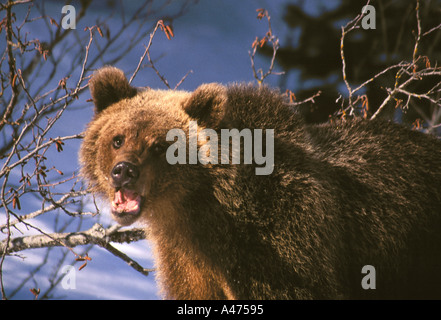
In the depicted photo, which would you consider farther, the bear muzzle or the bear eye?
the bear eye

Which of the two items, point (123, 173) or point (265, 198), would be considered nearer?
point (123, 173)

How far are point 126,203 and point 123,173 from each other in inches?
12.6

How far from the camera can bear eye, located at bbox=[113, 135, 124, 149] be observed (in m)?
3.46

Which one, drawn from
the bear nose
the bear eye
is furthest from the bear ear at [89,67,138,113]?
the bear nose

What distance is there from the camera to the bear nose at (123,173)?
3100 mm

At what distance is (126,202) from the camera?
3.30 meters

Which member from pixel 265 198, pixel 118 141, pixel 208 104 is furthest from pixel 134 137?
pixel 265 198

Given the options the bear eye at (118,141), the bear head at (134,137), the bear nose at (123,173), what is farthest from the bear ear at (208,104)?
the bear nose at (123,173)

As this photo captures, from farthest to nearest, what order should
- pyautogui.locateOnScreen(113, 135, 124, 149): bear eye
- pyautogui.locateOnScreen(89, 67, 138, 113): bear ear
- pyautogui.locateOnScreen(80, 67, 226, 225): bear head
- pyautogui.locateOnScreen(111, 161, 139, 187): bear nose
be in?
pyautogui.locateOnScreen(89, 67, 138, 113): bear ear
pyautogui.locateOnScreen(113, 135, 124, 149): bear eye
pyautogui.locateOnScreen(80, 67, 226, 225): bear head
pyautogui.locateOnScreen(111, 161, 139, 187): bear nose

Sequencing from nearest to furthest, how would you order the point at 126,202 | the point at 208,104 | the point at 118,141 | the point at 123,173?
the point at 123,173 < the point at 126,202 < the point at 118,141 < the point at 208,104

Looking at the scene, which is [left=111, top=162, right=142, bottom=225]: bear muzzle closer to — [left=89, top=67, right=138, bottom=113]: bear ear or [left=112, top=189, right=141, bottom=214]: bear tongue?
[left=112, top=189, right=141, bottom=214]: bear tongue

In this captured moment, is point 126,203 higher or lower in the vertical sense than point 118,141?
lower

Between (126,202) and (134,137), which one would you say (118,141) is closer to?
(134,137)
